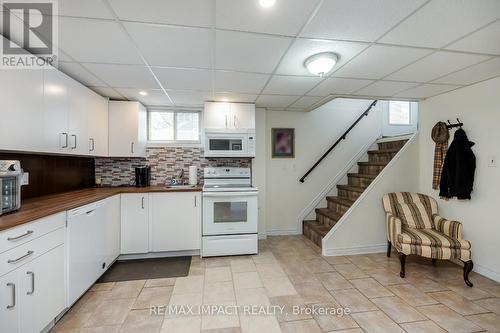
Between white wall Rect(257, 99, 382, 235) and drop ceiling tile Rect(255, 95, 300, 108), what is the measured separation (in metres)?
0.34

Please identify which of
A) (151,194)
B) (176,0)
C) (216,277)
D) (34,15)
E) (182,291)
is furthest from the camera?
(151,194)

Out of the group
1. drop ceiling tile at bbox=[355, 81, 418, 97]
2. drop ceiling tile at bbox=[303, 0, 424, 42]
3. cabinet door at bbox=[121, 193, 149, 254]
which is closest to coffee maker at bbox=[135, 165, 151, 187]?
cabinet door at bbox=[121, 193, 149, 254]

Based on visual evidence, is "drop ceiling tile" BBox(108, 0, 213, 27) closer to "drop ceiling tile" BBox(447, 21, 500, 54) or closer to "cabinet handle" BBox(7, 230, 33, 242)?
"cabinet handle" BBox(7, 230, 33, 242)

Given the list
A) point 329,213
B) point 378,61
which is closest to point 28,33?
point 378,61

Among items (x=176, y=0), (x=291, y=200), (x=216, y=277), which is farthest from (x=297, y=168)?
(x=176, y=0)

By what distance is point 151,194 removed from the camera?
3004 mm

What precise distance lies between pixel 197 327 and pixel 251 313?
46 cm

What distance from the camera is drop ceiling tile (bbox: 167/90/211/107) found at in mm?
2967

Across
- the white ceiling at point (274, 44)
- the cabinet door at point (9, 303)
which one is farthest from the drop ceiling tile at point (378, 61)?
the cabinet door at point (9, 303)

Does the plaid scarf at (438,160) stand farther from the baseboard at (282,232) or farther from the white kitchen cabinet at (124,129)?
the white kitchen cabinet at (124,129)

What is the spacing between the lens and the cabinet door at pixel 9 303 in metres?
1.29

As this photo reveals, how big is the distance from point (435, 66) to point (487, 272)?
7.77 feet

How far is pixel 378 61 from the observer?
6.82 feet

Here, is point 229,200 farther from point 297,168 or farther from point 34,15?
point 34,15
